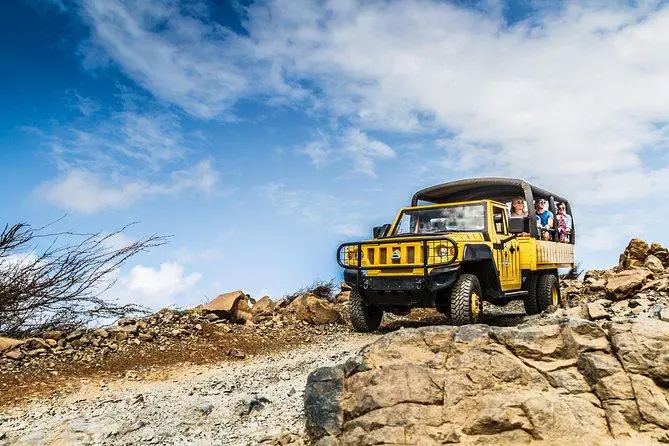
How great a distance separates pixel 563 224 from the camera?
1301 cm

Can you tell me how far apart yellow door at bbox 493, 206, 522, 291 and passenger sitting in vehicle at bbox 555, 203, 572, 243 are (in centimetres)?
305

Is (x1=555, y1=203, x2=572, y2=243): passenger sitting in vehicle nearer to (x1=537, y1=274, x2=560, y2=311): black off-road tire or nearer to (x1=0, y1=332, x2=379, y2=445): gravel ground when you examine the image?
(x1=537, y1=274, x2=560, y2=311): black off-road tire

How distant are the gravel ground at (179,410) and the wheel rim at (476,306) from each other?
2.04 m

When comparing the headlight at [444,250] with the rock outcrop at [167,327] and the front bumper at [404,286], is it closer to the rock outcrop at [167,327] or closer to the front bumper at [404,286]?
the front bumper at [404,286]

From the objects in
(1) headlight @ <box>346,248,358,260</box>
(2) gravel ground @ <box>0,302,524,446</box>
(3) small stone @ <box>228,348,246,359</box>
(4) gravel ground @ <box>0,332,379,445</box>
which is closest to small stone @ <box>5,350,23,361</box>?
(2) gravel ground @ <box>0,302,524,446</box>

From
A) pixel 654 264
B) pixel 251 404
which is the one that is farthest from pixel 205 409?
pixel 654 264

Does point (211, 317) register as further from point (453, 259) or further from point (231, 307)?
point (453, 259)

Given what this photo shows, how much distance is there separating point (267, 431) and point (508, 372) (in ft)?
7.00

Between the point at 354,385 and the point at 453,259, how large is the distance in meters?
4.34

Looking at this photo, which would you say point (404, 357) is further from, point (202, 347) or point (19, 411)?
point (202, 347)

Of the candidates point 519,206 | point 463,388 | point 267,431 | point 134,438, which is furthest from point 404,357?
point 519,206

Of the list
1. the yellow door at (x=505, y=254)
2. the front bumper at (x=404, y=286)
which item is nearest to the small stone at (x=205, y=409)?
the front bumper at (x=404, y=286)

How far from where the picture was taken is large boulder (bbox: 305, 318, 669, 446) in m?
3.67

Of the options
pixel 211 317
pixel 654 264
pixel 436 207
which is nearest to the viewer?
pixel 436 207
